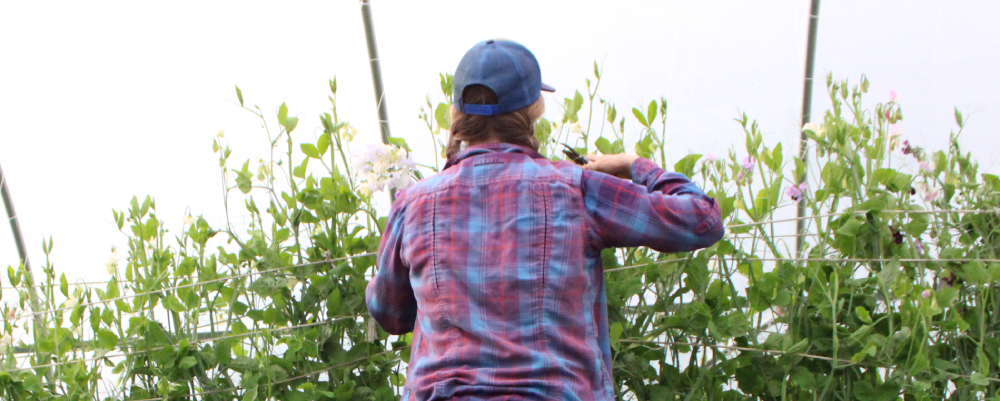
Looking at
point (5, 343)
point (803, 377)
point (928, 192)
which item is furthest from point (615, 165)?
point (5, 343)

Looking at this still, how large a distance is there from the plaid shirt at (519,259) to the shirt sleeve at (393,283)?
39 millimetres

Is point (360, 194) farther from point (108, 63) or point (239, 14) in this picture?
point (108, 63)

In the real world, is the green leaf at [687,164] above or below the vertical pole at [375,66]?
below

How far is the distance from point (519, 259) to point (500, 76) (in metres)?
0.25

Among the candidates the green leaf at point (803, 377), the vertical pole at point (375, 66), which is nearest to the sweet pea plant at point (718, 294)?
the green leaf at point (803, 377)

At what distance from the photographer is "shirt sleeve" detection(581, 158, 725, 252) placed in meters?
1.06

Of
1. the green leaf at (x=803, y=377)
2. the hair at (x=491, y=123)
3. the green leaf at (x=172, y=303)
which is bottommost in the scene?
the green leaf at (x=803, y=377)

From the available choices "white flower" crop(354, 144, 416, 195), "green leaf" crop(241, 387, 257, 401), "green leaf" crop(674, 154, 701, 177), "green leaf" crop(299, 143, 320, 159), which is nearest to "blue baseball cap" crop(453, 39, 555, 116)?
"white flower" crop(354, 144, 416, 195)

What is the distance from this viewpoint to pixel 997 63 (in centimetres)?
200

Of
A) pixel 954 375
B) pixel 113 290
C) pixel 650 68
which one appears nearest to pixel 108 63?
pixel 113 290

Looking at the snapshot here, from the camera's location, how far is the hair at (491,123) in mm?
1092

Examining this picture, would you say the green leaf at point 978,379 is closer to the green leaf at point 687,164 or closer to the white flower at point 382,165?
the green leaf at point 687,164

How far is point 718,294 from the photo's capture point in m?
1.56

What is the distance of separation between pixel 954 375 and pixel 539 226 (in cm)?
98
